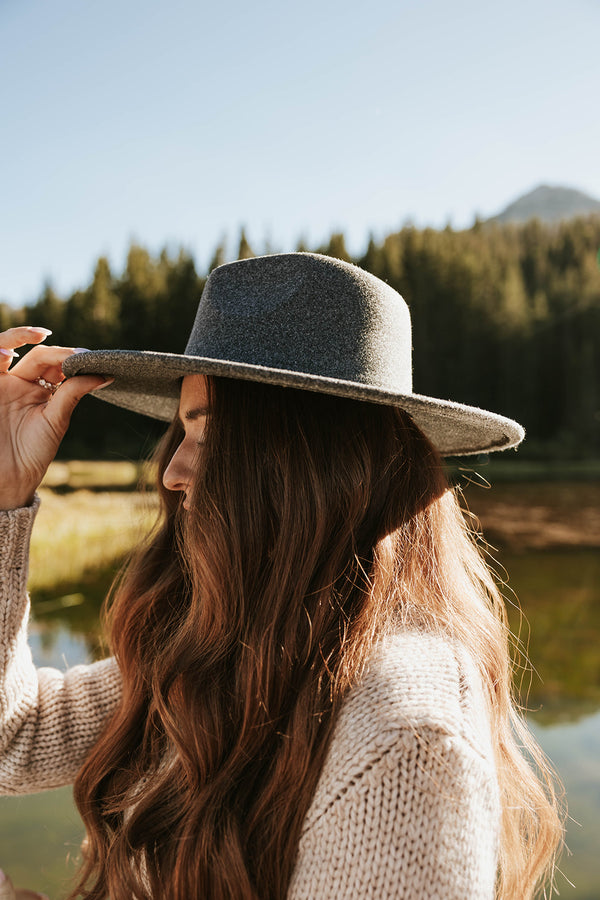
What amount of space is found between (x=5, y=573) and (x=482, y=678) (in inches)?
25.3

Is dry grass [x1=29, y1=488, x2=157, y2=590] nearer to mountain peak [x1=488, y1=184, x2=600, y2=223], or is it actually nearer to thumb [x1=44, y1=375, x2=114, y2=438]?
thumb [x1=44, y1=375, x2=114, y2=438]

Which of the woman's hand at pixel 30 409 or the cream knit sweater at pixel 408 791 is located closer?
the cream knit sweater at pixel 408 791

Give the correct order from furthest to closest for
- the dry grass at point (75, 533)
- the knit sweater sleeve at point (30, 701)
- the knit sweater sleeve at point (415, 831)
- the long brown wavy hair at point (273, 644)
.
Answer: the dry grass at point (75, 533), the knit sweater sleeve at point (30, 701), the long brown wavy hair at point (273, 644), the knit sweater sleeve at point (415, 831)

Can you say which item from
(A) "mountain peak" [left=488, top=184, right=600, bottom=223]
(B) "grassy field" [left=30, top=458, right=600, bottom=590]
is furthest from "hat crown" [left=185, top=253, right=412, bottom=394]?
(A) "mountain peak" [left=488, top=184, right=600, bottom=223]

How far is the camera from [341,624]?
69 centimetres

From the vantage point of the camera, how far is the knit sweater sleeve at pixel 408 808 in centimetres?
51

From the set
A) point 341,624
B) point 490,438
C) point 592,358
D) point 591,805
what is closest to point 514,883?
point 341,624

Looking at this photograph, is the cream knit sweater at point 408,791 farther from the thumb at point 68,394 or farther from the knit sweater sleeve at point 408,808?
the thumb at point 68,394

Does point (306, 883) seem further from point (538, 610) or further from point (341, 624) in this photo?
point (538, 610)

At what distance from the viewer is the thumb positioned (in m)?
0.88

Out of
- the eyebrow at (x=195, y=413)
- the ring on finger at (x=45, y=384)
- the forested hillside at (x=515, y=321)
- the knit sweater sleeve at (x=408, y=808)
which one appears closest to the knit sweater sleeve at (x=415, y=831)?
the knit sweater sleeve at (x=408, y=808)

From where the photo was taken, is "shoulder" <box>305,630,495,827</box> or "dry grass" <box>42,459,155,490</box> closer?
"shoulder" <box>305,630,495,827</box>

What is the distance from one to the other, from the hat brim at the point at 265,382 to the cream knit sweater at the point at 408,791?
0.27m

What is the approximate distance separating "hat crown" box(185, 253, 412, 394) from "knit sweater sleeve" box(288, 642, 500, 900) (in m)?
0.36
